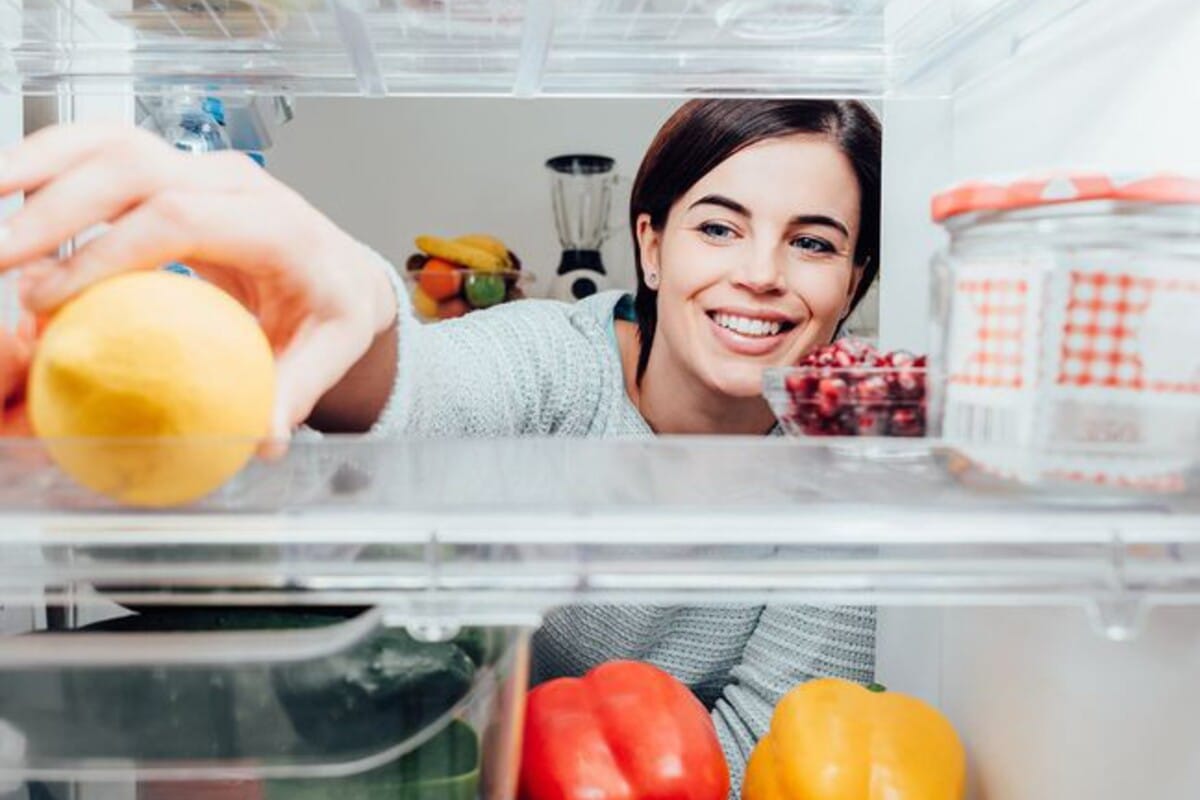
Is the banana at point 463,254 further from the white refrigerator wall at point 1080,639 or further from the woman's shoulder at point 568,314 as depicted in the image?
the white refrigerator wall at point 1080,639

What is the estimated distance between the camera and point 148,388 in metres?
0.43

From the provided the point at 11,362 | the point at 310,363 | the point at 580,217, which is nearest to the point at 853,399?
the point at 310,363

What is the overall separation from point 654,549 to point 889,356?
0.30 meters

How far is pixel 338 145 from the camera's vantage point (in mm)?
2775

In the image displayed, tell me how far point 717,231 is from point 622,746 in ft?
2.31

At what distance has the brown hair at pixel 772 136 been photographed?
1243mm

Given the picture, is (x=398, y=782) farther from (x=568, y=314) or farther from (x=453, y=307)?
(x=453, y=307)

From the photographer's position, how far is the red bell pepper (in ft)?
2.22

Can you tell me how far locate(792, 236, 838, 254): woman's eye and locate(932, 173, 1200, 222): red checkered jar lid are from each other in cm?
72

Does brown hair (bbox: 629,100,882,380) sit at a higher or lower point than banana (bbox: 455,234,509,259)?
higher

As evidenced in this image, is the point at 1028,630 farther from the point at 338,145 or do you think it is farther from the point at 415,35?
the point at 338,145

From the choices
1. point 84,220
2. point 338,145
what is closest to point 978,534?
point 84,220

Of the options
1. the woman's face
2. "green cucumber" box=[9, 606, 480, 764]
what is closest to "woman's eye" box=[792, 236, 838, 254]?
the woman's face

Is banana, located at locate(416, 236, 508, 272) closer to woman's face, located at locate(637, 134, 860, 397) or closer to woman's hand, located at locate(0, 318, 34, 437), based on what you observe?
woman's face, located at locate(637, 134, 860, 397)
